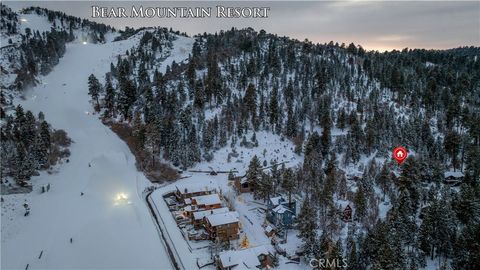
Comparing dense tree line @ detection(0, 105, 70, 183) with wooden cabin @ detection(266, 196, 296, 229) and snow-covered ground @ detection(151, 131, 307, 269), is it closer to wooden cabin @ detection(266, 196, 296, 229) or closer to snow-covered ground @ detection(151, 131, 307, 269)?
snow-covered ground @ detection(151, 131, 307, 269)

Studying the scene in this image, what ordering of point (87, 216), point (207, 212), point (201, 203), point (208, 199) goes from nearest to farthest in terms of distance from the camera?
point (87, 216), point (207, 212), point (201, 203), point (208, 199)

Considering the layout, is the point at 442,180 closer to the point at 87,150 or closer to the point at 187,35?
the point at 87,150

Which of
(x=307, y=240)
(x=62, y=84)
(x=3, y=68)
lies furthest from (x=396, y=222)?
(x=3, y=68)

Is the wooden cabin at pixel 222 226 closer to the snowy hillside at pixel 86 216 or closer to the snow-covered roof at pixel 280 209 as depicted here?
the snow-covered roof at pixel 280 209

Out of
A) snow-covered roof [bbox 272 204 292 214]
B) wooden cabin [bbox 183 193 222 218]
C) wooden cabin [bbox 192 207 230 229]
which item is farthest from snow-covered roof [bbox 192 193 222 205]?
snow-covered roof [bbox 272 204 292 214]

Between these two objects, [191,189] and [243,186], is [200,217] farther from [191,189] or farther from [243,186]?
[243,186]

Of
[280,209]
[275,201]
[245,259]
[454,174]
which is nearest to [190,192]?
[275,201]

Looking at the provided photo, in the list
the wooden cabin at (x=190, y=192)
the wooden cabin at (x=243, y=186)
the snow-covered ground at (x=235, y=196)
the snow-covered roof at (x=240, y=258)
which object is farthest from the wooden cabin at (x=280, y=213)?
the wooden cabin at (x=190, y=192)
